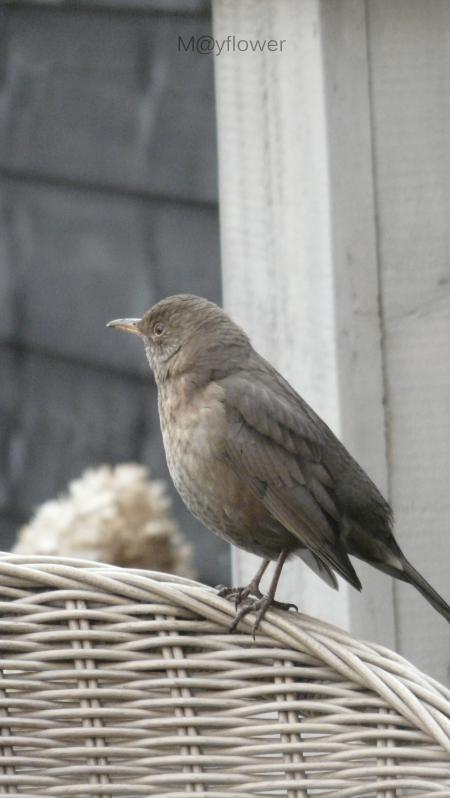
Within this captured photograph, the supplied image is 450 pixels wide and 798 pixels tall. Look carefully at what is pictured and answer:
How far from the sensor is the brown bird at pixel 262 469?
2594 mm

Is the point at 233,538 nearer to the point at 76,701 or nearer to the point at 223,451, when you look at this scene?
the point at 223,451

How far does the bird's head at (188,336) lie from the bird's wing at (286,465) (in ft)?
0.58

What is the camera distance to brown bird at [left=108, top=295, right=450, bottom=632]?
2594 millimetres

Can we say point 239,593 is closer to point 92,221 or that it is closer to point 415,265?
point 415,265

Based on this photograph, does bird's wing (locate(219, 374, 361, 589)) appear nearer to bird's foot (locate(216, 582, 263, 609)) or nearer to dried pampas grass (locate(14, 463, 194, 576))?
bird's foot (locate(216, 582, 263, 609))

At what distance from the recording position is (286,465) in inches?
103

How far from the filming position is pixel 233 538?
271 centimetres

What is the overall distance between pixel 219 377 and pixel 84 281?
196cm

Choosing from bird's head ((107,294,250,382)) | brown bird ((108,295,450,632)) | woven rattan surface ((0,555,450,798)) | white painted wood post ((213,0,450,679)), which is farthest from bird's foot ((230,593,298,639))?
white painted wood post ((213,0,450,679))

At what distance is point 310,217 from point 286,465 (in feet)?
2.65

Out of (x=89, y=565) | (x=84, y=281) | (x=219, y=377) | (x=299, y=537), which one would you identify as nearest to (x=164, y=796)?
(x=89, y=565)

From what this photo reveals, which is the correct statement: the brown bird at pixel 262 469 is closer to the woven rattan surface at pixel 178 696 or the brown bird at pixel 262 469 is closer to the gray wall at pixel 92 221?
the woven rattan surface at pixel 178 696

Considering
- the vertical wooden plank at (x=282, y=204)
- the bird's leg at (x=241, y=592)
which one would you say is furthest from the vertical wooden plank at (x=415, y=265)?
the bird's leg at (x=241, y=592)

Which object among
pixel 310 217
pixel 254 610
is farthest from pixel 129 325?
pixel 254 610
